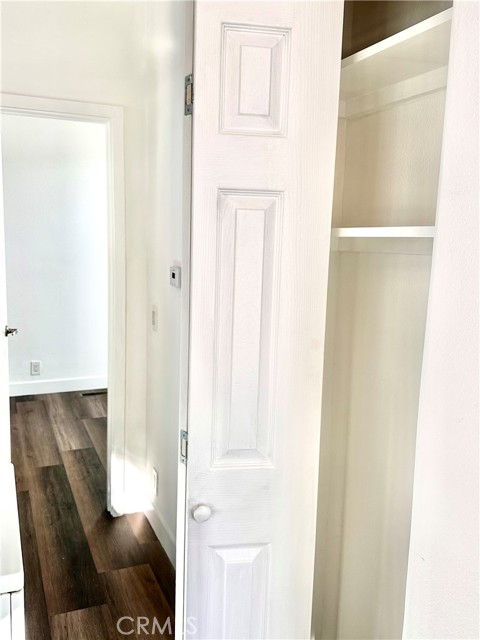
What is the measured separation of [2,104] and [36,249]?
8.00 ft

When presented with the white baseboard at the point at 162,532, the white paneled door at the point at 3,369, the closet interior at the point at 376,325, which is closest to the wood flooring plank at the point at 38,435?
the white baseboard at the point at 162,532

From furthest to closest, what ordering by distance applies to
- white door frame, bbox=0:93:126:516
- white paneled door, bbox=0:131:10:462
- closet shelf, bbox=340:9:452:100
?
1. white door frame, bbox=0:93:126:516
2. white paneled door, bbox=0:131:10:462
3. closet shelf, bbox=340:9:452:100

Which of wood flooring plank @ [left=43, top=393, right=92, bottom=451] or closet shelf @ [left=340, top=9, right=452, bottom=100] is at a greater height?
closet shelf @ [left=340, top=9, right=452, bottom=100]

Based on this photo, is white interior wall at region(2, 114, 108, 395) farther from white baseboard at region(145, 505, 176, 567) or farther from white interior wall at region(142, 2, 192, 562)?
white baseboard at region(145, 505, 176, 567)

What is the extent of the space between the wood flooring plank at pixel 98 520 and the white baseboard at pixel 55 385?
134 centimetres

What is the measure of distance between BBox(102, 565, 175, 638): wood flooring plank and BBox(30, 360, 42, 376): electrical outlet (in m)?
2.75

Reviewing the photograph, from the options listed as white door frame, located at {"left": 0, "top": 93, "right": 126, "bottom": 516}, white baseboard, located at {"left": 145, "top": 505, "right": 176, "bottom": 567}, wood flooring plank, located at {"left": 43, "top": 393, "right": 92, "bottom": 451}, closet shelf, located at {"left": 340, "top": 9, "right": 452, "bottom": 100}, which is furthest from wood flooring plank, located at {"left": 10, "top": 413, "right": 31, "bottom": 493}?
closet shelf, located at {"left": 340, "top": 9, "right": 452, "bottom": 100}

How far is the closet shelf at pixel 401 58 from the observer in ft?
3.51

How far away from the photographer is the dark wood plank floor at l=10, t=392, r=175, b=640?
85.4 inches

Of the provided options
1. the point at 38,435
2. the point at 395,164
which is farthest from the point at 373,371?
the point at 38,435

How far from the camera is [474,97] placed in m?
0.91

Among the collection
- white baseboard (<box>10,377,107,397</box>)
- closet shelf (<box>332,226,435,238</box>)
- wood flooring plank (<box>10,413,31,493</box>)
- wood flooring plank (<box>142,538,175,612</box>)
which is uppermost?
closet shelf (<box>332,226,435,238</box>)

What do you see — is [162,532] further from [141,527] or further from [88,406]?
[88,406]

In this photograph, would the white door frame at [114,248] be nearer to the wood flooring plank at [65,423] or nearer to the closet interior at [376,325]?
the wood flooring plank at [65,423]
